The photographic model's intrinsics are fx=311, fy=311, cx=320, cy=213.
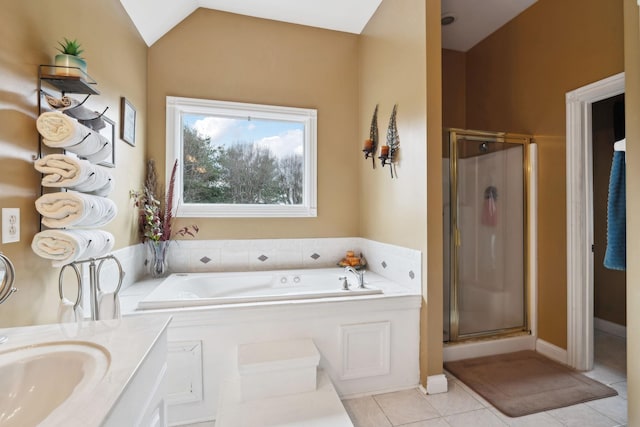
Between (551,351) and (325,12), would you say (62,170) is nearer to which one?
(325,12)

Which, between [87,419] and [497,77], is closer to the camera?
[87,419]

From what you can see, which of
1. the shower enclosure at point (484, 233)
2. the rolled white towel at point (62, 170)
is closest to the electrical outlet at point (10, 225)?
the rolled white towel at point (62, 170)

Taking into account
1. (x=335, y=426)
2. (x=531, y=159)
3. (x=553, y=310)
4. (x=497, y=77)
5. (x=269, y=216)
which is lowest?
(x=335, y=426)

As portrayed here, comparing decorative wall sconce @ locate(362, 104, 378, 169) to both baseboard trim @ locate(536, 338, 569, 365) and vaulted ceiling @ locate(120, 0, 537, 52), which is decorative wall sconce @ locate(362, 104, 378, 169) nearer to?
vaulted ceiling @ locate(120, 0, 537, 52)

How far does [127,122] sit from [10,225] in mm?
1317

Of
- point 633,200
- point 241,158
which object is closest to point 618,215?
point 633,200

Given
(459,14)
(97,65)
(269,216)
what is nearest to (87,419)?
(97,65)

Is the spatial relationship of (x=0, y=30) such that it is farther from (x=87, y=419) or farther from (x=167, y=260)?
(x=167, y=260)

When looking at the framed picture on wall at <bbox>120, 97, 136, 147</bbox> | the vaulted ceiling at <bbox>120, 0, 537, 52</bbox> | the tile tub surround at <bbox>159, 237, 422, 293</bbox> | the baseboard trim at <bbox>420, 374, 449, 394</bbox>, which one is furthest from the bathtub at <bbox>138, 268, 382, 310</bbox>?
the vaulted ceiling at <bbox>120, 0, 537, 52</bbox>

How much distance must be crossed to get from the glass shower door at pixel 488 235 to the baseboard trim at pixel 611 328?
3.69 feet

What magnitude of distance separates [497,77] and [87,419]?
148 inches

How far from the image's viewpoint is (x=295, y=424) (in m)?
1.50

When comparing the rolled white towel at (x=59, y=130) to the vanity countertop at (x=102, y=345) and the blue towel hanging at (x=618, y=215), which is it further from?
the blue towel hanging at (x=618, y=215)

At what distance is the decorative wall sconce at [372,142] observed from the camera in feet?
9.06
